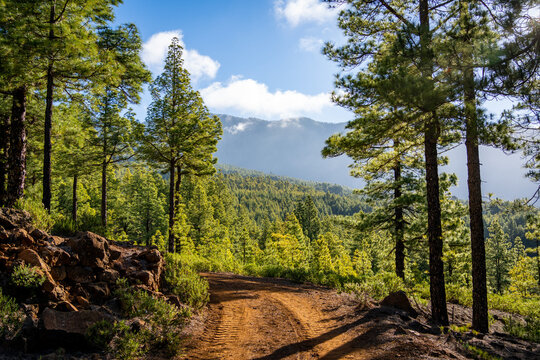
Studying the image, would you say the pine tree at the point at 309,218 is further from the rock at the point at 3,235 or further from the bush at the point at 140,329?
the rock at the point at 3,235

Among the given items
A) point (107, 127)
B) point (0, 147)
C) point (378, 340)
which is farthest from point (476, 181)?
point (107, 127)

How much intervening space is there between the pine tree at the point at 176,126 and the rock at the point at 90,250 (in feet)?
34.1

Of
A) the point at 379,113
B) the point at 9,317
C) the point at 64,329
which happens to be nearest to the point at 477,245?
the point at 379,113

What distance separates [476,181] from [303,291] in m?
7.29

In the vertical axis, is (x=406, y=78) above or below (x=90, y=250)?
above

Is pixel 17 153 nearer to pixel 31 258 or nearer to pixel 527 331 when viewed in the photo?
pixel 31 258

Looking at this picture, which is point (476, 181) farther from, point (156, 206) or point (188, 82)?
point (156, 206)

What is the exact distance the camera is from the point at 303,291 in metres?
11.7

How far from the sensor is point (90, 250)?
7.12 m

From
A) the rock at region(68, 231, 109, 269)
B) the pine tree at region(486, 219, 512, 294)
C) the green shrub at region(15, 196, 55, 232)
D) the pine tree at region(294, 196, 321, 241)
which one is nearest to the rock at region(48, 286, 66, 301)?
the rock at region(68, 231, 109, 269)

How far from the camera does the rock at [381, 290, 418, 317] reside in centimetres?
826

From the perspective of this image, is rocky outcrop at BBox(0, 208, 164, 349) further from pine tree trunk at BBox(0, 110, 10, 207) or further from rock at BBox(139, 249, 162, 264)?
pine tree trunk at BBox(0, 110, 10, 207)

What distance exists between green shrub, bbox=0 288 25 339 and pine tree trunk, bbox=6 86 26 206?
5754mm

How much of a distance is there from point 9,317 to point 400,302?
9017 mm
